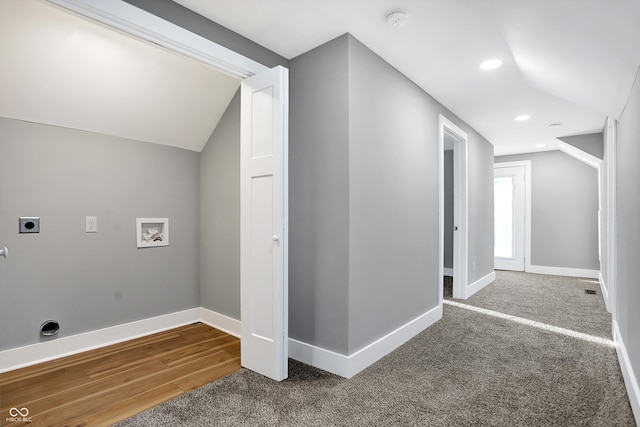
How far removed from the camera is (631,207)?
2096 millimetres

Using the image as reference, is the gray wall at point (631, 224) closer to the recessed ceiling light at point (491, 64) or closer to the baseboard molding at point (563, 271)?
the recessed ceiling light at point (491, 64)

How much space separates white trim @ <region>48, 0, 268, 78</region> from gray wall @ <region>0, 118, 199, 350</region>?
4.59 ft

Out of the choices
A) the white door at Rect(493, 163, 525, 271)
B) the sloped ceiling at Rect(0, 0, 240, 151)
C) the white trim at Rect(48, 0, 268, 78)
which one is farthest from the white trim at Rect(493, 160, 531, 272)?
the white trim at Rect(48, 0, 268, 78)

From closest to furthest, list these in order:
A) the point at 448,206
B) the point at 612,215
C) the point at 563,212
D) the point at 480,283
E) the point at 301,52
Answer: the point at 301,52
the point at 612,215
the point at 480,283
the point at 563,212
the point at 448,206

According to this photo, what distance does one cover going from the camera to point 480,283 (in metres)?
4.86

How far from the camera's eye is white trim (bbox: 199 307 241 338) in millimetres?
3092

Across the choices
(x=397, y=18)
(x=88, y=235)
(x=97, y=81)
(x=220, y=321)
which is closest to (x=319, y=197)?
(x=397, y=18)

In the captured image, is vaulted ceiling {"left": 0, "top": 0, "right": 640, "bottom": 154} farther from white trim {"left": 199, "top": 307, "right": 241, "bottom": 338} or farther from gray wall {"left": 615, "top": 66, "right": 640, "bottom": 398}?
white trim {"left": 199, "top": 307, "right": 241, "bottom": 338}

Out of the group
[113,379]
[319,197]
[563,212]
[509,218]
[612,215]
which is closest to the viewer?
[113,379]

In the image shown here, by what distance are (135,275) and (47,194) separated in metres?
0.95

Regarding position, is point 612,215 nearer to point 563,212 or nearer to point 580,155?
point 580,155

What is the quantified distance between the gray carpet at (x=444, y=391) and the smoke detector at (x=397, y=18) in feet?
7.60

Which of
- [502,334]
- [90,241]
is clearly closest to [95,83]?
[90,241]

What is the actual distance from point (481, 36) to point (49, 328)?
384 cm
